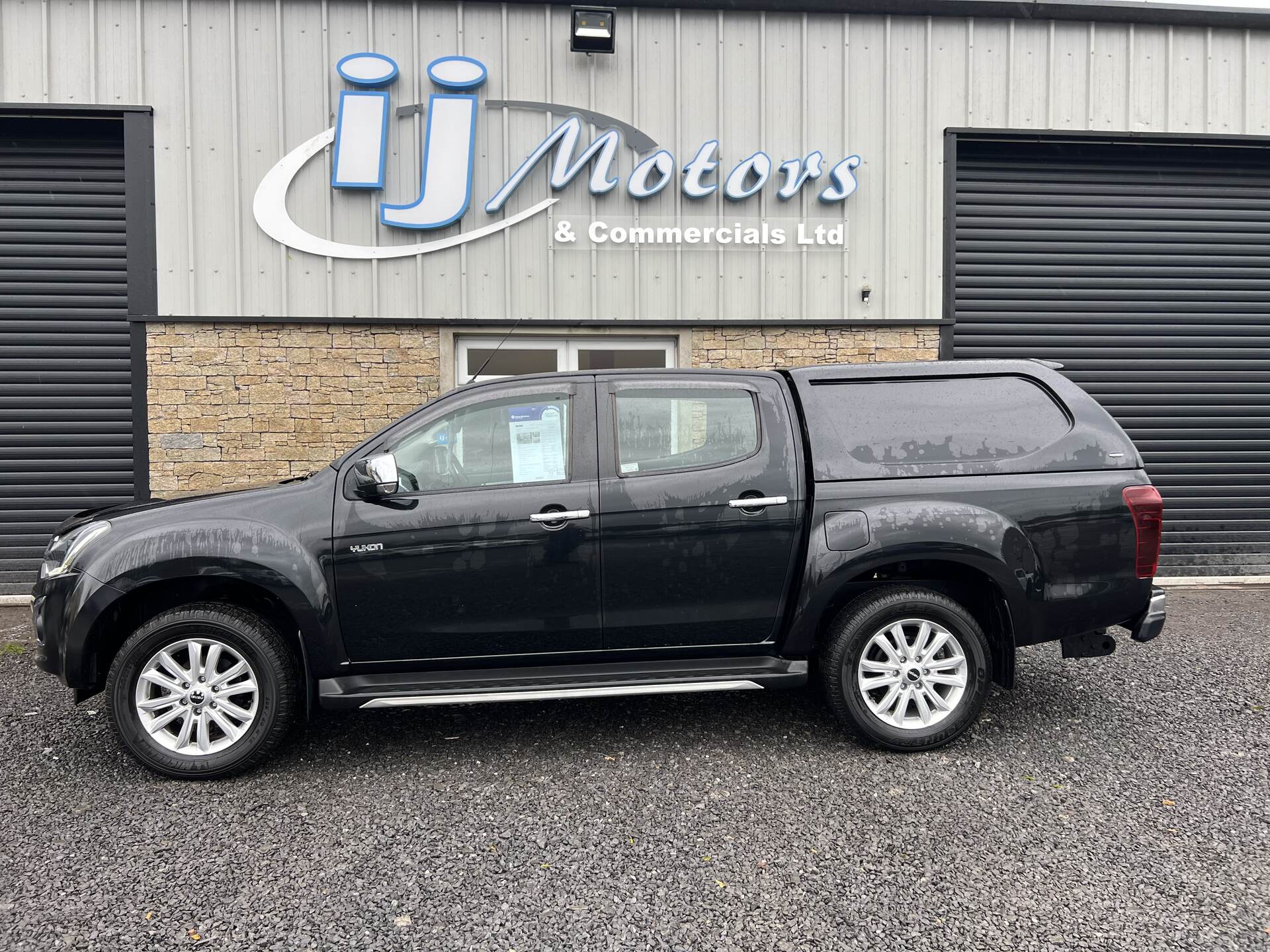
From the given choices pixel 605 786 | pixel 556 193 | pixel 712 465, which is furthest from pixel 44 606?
pixel 556 193

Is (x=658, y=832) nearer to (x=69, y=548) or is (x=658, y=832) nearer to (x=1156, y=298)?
(x=69, y=548)

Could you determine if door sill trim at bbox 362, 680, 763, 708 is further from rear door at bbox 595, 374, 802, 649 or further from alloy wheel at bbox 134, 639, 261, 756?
alloy wheel at bbox 134, 639, 261, 756

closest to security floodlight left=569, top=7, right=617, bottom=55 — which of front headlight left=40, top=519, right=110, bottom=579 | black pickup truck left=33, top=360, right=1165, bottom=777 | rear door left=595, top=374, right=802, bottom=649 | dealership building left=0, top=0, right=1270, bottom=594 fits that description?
dealership building left=0, top=0, right=1270, bottom=594

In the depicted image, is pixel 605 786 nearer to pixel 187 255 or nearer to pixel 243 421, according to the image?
pixel 243 421

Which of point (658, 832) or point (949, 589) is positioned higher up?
point (949, 589)

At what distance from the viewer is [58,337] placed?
24.0ft

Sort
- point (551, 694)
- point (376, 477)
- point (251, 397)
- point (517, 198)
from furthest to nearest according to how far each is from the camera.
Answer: point (517, 198) → point (251, 397) → point (551, 694) → point (376, 477)

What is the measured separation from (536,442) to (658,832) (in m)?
1.77

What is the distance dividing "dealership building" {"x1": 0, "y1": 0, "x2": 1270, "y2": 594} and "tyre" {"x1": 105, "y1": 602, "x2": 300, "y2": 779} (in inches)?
151

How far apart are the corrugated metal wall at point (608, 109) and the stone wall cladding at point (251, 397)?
257 millimetres

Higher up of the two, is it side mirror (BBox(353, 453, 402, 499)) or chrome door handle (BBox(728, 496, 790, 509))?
side mirror (BBox(353, 453, 402, 499))

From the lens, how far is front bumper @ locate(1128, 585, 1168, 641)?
12.2 ft

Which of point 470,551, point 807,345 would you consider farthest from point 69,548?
point 807,345

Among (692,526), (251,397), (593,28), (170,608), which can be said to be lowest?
(170,608)
